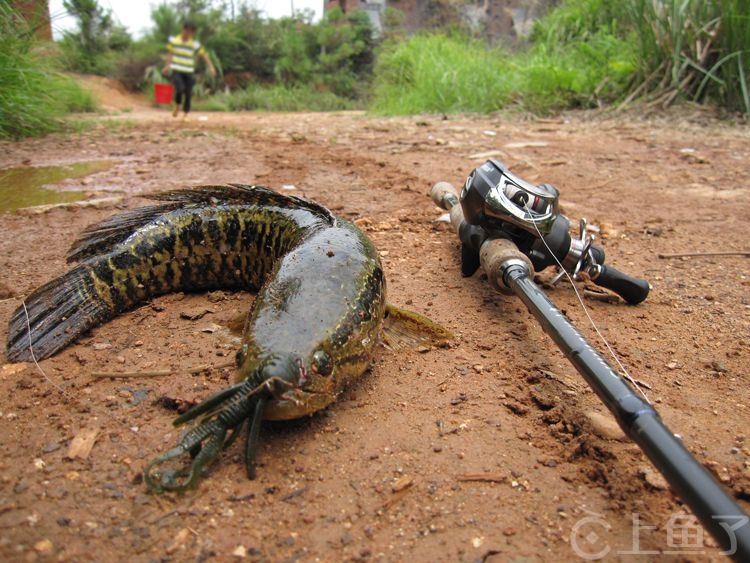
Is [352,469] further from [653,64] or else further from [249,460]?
[653,64]

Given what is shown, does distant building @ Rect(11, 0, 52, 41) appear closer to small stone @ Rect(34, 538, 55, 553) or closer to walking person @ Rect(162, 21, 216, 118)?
walking person @ Rect(162, 21, 216, 118)

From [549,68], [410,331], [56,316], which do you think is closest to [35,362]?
[56,316]

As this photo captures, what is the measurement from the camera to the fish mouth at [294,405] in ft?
5.78

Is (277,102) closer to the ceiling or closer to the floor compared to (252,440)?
closer to the floor

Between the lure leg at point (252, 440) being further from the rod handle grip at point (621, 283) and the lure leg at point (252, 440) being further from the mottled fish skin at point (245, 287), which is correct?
the rod handle grip at point (621, 283)

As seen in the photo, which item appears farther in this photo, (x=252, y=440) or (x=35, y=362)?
(x=35, y=362)

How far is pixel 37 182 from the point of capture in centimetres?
503

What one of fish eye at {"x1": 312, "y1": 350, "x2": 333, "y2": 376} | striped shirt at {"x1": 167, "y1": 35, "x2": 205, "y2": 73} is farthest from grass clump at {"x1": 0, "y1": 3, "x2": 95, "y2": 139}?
fish eye at {"x1": 312, "y1": 350, "x2": 333, "y2": 376}

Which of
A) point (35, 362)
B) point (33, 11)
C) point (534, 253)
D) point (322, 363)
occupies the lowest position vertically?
point (35, 362)

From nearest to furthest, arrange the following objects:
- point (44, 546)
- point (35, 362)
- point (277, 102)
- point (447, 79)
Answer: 1. point (44, 546)
2. point (35, 362)
3. point (447, 79)
4. point (277, 102)

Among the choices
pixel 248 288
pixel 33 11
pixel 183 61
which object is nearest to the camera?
pixel 248 288

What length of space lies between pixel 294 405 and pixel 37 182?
4.38 metres

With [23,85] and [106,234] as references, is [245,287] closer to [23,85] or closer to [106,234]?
[106,234]

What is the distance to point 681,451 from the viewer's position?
1382 mm
